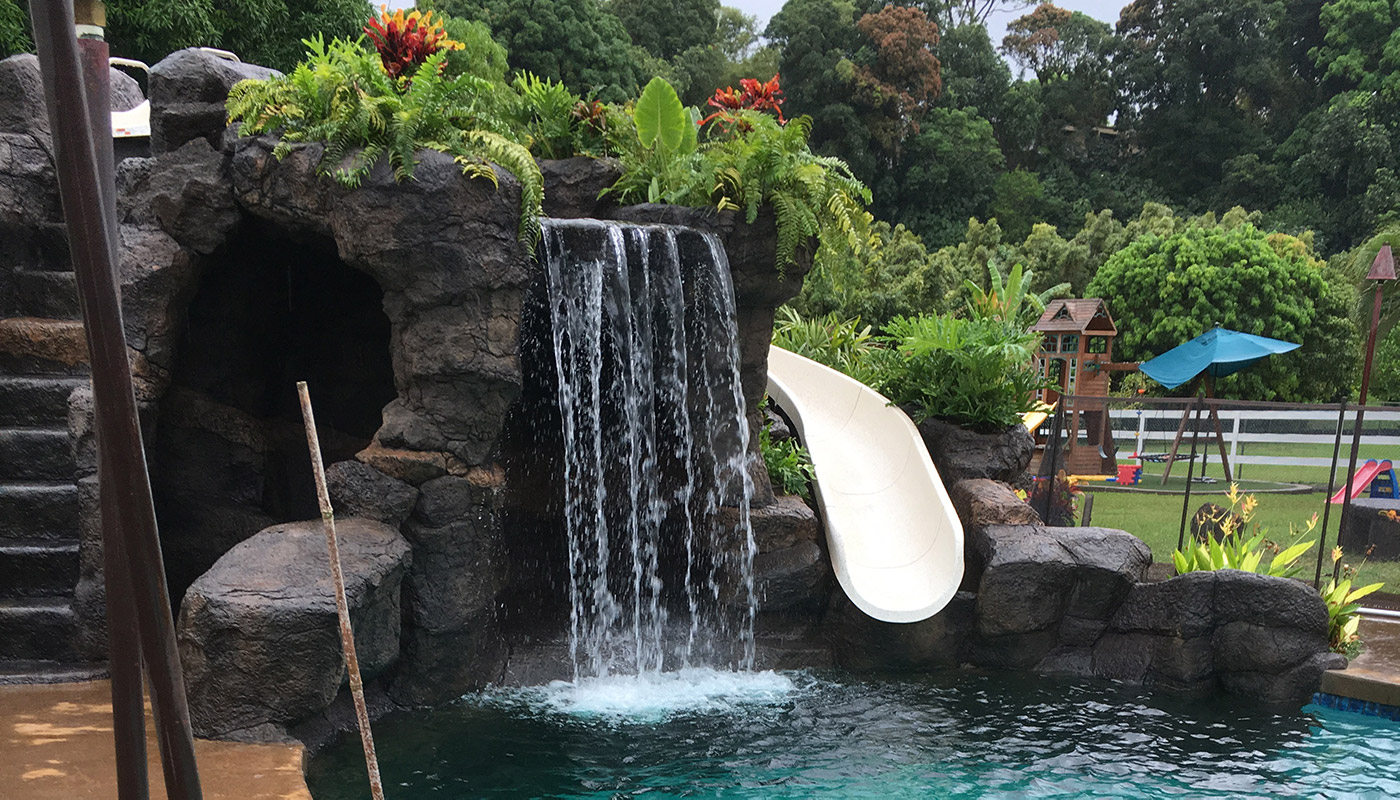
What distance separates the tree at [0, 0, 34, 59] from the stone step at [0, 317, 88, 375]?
9.16 m

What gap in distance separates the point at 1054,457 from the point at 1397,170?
2704 cm

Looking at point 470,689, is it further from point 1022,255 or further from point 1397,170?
point 1397,170

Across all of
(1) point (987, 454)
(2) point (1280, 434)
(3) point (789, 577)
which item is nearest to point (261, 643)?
(3) point (789, 577)

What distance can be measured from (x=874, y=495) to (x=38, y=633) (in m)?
6.27

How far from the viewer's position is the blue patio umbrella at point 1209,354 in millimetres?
18719

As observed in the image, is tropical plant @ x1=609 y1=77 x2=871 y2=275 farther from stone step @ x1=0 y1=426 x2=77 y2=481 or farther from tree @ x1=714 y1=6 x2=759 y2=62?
tree @ x1=714 y1=6 x2=759 y2=62

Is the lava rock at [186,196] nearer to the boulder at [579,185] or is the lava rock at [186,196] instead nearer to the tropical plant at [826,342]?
the boulder at [579,185]

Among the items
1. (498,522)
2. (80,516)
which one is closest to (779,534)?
(498,522)

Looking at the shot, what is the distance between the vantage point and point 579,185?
7.92 meters

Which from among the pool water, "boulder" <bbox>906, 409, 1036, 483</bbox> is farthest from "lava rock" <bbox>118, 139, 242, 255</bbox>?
"boulder" <bbox>906, 409, 1036, 483</bbox>

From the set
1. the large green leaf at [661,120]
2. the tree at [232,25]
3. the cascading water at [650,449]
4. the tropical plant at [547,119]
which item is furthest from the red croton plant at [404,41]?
the tree at [232,25]

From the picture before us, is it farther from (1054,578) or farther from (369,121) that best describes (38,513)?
(1054,578)

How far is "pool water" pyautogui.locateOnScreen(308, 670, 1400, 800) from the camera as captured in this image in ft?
18.2

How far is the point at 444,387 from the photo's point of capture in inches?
248
